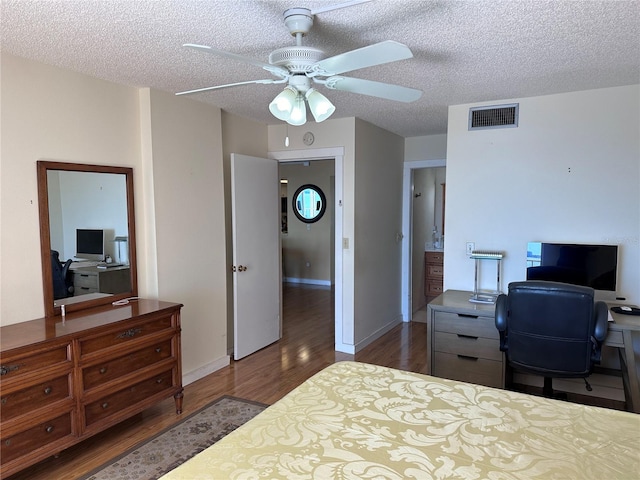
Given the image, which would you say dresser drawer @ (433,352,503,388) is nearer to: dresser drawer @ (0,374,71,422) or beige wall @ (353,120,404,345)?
beige wall @ (353,120,404,345)

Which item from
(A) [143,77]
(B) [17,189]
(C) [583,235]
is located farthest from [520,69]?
(B) [17,189]

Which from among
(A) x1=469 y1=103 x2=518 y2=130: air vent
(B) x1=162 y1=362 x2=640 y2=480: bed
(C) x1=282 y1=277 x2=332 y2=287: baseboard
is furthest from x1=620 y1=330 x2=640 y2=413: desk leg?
(C) x1=282 y1=277 x2=332 y2=287: baseboard

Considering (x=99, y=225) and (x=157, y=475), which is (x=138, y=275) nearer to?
(x=99, y=225)

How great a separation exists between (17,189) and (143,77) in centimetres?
107

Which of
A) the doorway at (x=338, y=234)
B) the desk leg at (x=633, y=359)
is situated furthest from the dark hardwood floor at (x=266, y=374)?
the desk leg at (x=633, y=359)

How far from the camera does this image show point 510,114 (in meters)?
3.43

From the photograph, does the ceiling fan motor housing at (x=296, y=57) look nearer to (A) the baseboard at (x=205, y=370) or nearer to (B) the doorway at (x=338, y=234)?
(B) the doorway at (x=338, y=234)

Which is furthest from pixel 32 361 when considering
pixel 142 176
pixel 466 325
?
pixel 466 325

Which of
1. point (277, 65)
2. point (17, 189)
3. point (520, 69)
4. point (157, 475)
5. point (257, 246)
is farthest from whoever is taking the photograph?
point (257, 246)

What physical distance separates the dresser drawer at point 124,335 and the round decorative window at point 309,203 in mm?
5316

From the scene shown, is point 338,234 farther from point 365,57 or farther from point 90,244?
point 365,57

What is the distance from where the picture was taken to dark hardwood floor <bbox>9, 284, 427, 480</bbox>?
246 cm

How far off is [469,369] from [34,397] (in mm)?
2690

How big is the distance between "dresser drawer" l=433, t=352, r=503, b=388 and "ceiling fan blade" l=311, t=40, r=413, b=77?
87.7 inches
